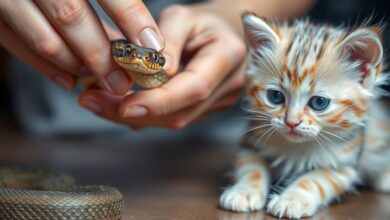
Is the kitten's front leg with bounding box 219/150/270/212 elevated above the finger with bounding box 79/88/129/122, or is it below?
below

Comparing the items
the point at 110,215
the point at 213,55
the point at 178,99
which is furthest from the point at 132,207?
the point at 213,55

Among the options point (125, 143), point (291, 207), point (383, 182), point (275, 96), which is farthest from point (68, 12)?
point (125, 143)

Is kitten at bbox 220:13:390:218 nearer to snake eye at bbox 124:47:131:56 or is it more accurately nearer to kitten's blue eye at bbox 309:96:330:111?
kitten's blue eye at bbox 309:96:330:111

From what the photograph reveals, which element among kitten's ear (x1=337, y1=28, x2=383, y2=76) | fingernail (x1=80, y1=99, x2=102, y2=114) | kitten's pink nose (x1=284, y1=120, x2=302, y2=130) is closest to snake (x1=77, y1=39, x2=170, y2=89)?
fingernail (x1=80, y1=99, x2=102, y2=114)

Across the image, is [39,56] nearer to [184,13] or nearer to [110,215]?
[184,13]

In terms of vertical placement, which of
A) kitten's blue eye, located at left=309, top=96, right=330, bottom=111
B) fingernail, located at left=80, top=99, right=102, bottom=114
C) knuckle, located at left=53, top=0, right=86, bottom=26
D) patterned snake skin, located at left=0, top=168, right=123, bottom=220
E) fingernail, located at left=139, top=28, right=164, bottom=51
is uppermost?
knuckle, located at left=53, top=0, right=86, bottom=26

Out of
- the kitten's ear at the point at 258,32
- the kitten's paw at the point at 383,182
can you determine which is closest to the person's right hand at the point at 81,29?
the kitten's ear at the point at 258,32
